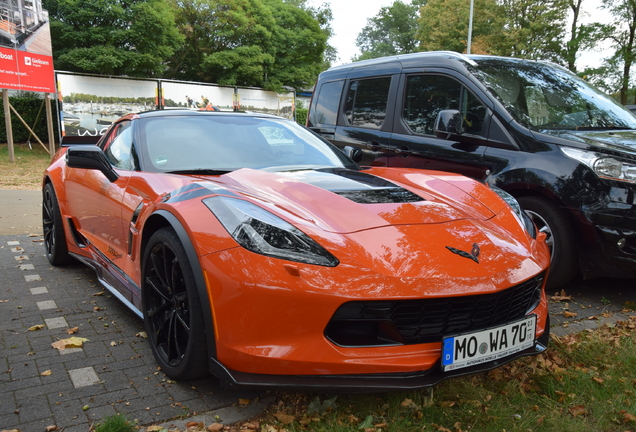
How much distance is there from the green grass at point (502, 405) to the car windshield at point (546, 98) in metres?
2.14

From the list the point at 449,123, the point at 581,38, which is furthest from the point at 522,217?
the point at 581,38

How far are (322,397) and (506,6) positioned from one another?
28690 mm

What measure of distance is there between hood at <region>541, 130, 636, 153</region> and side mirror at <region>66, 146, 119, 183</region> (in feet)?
10.5

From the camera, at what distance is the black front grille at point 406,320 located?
2.04m

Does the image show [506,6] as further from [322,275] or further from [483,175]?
[322,275]

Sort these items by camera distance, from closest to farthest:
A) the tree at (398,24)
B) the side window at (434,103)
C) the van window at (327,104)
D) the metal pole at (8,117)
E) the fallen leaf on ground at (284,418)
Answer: the fallen leaf on ground at (284,418) → the side window at (434,103) → the van window at (327,104) → the metal pole at (8,117) → the tree at (398,24)

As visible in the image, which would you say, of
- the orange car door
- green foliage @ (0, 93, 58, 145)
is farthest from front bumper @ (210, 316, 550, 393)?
green foliage @ (0, 93, 58, 145)

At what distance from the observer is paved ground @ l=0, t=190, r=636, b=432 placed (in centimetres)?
233

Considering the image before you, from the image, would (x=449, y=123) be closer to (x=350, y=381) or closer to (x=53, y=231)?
(x=350, y=381)

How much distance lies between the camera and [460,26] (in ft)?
105

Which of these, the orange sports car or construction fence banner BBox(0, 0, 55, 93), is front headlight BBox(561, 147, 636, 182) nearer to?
the orange sports car

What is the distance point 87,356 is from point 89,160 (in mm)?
1234

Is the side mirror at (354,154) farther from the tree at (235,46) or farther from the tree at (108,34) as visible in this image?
the tree at (235,46)

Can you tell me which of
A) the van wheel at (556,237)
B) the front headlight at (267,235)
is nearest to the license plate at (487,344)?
the front headlight at (267,235)
